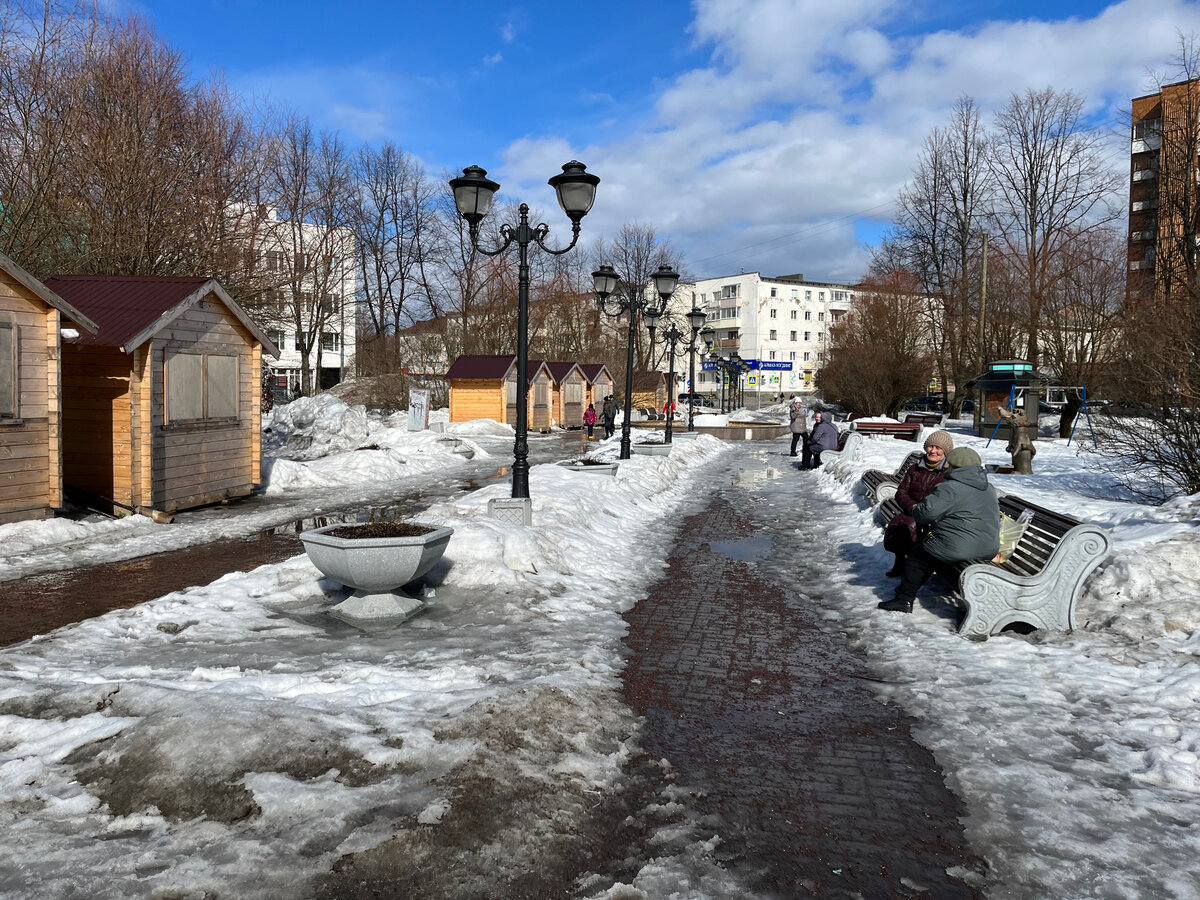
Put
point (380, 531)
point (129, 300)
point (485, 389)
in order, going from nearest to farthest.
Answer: point (380, 531) < point (129, 300) < point (485, 389)

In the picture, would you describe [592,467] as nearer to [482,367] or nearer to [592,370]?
[482,367]

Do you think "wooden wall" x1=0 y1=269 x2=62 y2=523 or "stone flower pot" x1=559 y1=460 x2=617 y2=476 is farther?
"stone flower pot" x1=559 y1=460 x2=617 y2=476

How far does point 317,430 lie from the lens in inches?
932

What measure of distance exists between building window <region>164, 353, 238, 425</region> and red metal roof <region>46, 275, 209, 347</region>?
0.84 meters

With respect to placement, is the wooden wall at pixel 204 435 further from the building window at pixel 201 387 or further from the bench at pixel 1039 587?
the bench at pixel 1039 587

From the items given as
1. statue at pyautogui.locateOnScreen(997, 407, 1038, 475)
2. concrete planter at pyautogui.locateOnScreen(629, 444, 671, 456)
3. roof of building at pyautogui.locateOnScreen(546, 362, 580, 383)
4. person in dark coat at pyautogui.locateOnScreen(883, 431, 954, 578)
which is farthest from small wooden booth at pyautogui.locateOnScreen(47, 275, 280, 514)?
roof of building at pyautogui.locateOnScreen(546, 362, 580, 383)

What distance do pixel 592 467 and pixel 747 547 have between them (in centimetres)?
622

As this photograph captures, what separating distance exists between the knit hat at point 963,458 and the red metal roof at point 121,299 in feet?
35.2

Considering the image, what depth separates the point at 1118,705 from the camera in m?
4.91

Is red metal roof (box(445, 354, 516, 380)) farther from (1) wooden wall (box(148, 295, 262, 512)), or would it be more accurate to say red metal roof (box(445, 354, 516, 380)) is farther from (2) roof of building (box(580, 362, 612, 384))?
(1) wooden wall (box(148, 295, 262, 512))

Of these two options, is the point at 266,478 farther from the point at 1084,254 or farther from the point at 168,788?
the point at 1084,254

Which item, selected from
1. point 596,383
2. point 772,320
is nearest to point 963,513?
point 596,383

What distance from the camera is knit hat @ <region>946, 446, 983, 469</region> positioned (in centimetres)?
670

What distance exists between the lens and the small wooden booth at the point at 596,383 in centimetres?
4966
